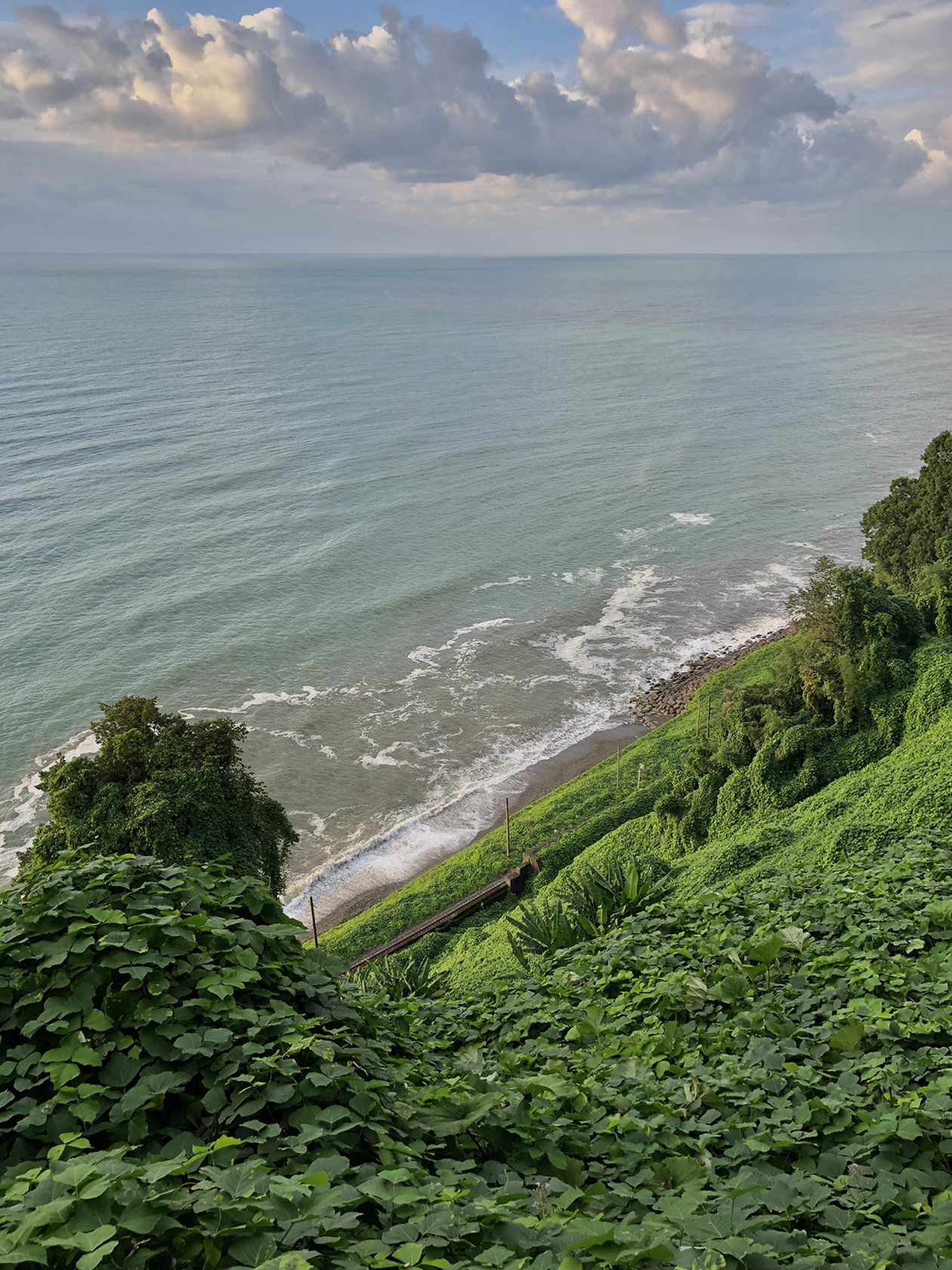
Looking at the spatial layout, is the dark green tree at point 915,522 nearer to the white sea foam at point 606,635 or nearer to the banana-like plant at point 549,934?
the white sea foam at point 606,635

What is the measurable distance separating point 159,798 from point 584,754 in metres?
18.6

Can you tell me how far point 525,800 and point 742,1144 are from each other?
85.2 feet

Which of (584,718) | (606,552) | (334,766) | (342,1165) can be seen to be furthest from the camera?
(606,552)

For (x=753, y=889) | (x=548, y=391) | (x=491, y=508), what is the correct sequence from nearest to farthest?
(x=753, y=889) → (x=491, y=508) → (x=548, y=391)

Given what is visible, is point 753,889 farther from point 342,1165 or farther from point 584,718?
point 584,718

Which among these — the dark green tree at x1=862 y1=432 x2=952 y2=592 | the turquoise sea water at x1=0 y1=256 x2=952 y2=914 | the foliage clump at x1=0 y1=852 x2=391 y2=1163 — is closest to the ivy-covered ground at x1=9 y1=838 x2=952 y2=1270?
the foliage clump at x1=0 y1=852 x2=391 y2=1163

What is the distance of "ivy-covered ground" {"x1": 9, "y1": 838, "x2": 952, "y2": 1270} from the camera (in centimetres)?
333

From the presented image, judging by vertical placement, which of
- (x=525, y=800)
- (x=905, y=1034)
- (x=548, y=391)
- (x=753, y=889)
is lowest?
(x=525, y=800)

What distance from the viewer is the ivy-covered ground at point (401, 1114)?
3326 millimetres

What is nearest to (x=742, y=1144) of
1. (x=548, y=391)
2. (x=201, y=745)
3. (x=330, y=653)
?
(x=201, y=745)

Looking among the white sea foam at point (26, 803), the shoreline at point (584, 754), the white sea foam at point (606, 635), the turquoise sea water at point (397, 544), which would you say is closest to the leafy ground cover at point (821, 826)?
the shoreline at point (584, 754)

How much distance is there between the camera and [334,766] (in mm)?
32625

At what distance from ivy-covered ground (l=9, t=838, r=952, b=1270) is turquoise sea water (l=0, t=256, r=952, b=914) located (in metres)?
22.9

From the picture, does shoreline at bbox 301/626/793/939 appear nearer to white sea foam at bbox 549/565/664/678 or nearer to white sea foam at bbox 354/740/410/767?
white sea foam at bbox 549/565/664/678
